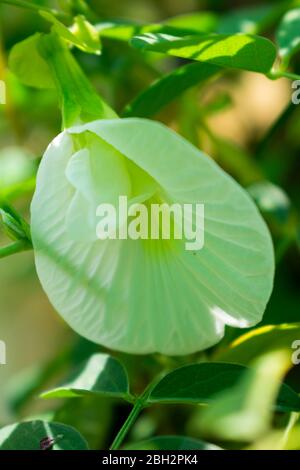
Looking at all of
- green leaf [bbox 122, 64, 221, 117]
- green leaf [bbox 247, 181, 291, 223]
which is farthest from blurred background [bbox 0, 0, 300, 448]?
green leaf [bbox 122, 64, 221, 117]

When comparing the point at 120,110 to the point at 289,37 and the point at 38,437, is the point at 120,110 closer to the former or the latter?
the point at 289,37

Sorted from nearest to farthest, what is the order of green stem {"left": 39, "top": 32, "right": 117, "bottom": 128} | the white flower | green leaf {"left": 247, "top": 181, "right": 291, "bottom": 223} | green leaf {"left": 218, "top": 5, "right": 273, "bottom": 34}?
the white flower < green stem {"left": 39, "top": 32, "right": 117, "bottom": 128} < green leaf {"left": 247, "top": 181, "right": 291, "bottom": 223} < green leaf {"left": 218, "top": 5, "right": 273, "bottom": 34}

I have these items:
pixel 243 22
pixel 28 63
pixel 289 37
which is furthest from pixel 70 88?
pixel 243 22

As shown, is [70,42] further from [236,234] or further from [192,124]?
[192,124]

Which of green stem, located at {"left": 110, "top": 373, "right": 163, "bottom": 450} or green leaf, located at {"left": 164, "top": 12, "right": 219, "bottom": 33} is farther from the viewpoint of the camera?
green leaf, located at {"left": 164, "top": 12, "right": 219, "bottom": 33}

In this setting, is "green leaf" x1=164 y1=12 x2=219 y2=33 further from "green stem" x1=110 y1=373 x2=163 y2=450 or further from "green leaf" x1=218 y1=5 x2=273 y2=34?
"green stem" x1=110 y1=373 x2=163 y2=450
